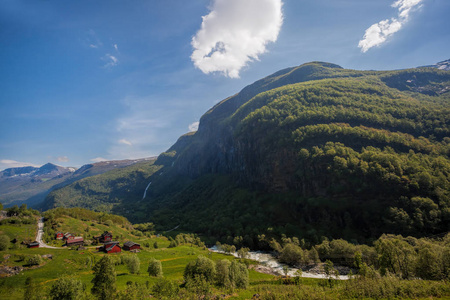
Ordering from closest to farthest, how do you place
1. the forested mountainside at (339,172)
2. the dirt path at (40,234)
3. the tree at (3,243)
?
1. the tree at (3,243)
2. the dirt path at (40,234)
3. the forested mountainside at (339,172)

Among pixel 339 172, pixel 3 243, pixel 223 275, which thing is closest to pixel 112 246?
pixel 3 243

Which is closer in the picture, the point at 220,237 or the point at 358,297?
the point at 358,297

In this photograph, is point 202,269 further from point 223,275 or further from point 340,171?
point 340,171

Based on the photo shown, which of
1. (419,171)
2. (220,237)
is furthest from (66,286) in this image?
(419,171)

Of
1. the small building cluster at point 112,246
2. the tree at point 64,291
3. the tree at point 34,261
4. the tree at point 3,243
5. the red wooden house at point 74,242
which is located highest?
the tree at point 64,291

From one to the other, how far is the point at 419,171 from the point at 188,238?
451 feet

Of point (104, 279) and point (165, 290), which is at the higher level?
point (104, 279)

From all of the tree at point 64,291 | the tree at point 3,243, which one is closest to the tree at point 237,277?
Result: the tree at point 64,291

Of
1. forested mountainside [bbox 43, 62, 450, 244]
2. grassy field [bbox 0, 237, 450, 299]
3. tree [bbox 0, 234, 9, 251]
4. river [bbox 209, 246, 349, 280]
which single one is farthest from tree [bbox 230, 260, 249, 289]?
tree [bbox 0, 234, 9, 251]

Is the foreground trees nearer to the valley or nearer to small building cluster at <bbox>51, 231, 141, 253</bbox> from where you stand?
the valley

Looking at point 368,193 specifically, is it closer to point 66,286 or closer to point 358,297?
point 358,297

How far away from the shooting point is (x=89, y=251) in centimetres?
7675

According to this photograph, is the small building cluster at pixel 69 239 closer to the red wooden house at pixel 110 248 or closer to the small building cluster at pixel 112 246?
the small building cluster at pixel 112 246

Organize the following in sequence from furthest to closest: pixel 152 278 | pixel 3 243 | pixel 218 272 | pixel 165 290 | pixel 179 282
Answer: pixel 3 243 < pixel 152 278 < pixel 179 282 < pixel 218 272 < pixel 165 290
